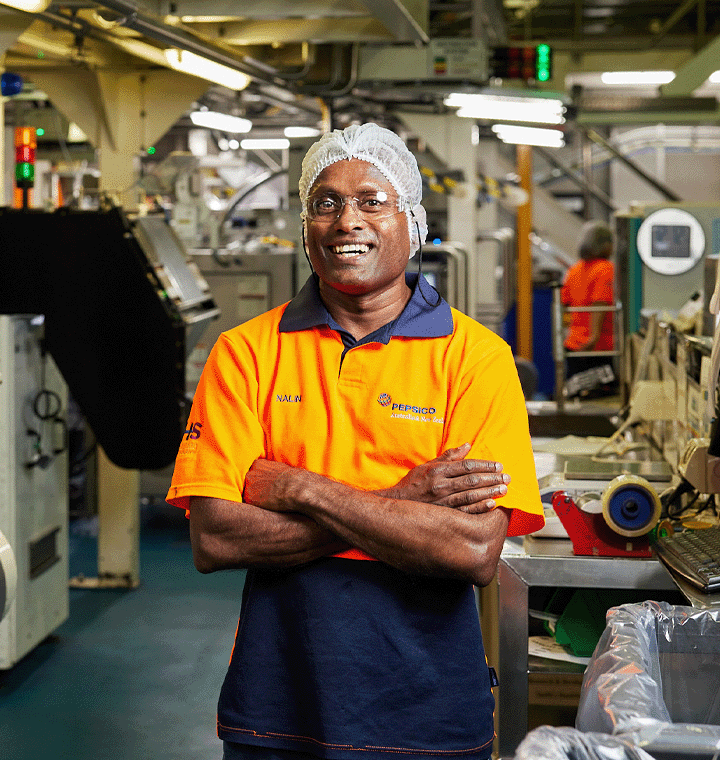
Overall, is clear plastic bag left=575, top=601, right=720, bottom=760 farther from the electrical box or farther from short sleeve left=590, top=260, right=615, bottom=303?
short sleeve left=590, top=260, right=615, bottom=303

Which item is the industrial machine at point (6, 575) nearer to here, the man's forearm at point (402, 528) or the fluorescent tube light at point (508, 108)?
the man's forearm at point (402, 528)

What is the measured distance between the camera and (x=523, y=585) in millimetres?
2348

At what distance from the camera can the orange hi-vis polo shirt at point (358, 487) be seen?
151 cm

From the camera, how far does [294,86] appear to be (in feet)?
18.1

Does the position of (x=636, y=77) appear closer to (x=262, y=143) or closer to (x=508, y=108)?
(x=508, y=108)

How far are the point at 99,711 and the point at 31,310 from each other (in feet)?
5.80

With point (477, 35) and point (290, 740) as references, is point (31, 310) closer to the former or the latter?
point (290, 740)

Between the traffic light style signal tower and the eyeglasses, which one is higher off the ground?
the traffic light style signal tower

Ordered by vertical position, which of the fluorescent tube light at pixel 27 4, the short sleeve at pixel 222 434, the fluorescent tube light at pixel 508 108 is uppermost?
the fluorescent tube light at pixel 508 108

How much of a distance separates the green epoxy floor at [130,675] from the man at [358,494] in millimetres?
2016

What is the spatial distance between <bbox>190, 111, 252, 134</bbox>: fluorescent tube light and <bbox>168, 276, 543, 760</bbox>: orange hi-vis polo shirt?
482 centimetres

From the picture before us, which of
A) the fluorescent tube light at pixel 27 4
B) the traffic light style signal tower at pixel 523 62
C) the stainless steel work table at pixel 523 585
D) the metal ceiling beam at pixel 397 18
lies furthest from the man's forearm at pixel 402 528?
the traffic light style signal tower at pixel 523 62

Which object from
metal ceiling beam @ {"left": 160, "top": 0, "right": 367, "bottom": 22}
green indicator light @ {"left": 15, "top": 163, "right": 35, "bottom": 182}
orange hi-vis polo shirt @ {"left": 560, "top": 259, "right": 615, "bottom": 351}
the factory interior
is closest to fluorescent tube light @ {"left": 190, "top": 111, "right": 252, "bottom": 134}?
the factory interior

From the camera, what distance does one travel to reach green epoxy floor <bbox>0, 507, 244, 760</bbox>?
11.2 feet
